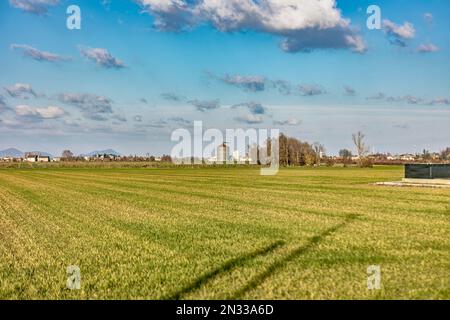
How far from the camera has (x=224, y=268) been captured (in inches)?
328

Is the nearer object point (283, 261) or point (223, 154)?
point (283, 261)

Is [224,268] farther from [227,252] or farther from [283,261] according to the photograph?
[227,252]

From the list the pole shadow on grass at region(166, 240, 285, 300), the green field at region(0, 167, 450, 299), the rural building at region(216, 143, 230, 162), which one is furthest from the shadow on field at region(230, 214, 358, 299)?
the rural building at region(216, 143, 230, 162)

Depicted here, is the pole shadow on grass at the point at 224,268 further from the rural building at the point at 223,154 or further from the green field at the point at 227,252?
the rural building at the point at 223,154

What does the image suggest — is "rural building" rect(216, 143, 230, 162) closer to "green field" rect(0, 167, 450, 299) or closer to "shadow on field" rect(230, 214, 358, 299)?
"green field" rect(0, 167, 450, 299)

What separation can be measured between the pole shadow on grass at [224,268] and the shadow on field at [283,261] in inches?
22.5

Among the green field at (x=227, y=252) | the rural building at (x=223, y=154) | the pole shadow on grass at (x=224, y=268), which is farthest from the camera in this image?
the rural building at (x=223, y=154)

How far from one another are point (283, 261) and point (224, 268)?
1.25 meters

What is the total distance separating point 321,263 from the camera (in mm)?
8727

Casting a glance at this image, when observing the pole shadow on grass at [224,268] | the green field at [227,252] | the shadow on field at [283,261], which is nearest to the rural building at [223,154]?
the green field at [227,252]

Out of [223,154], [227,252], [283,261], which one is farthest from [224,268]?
[223,154]

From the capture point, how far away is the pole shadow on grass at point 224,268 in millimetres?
6871
